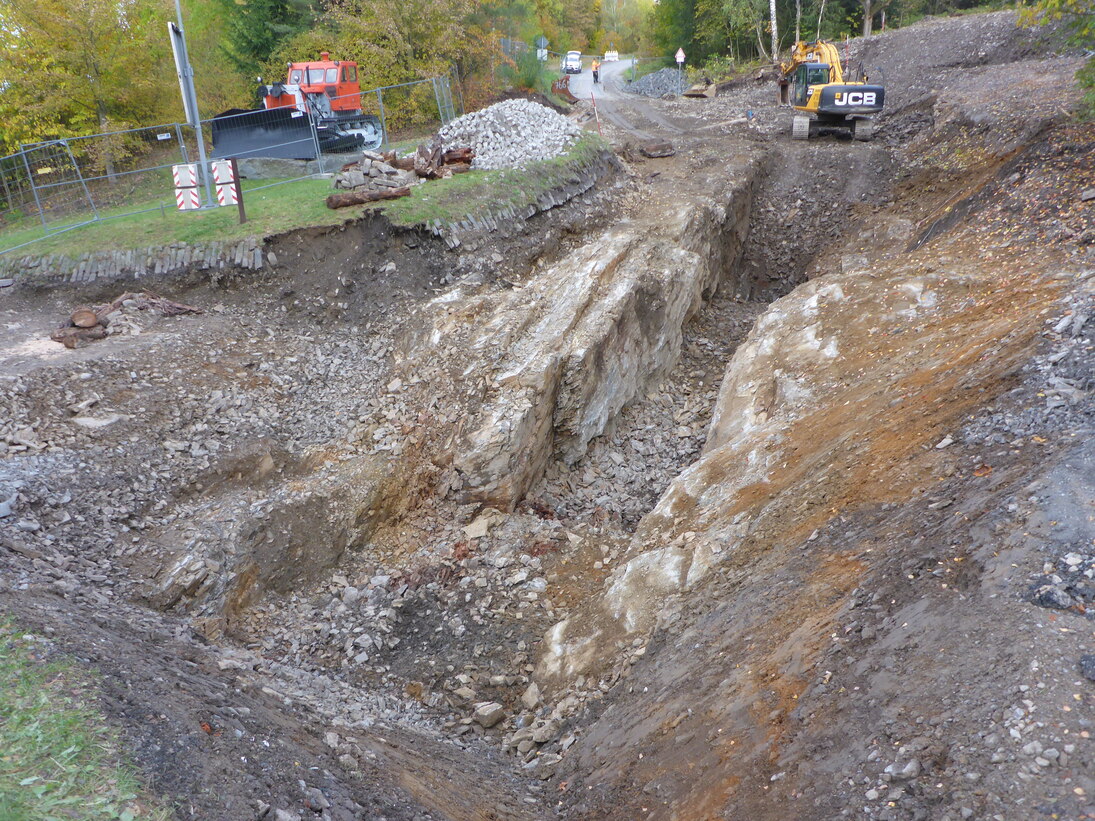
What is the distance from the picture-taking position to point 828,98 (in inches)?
711

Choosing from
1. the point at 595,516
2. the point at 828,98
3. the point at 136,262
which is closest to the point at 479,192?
the point at 136,262

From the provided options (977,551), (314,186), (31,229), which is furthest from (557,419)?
(31,229)

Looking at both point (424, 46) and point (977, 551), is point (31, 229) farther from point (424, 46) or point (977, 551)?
point (977, 551)

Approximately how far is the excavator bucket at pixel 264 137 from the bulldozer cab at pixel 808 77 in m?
13.8

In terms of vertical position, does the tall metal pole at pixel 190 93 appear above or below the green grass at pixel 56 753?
above

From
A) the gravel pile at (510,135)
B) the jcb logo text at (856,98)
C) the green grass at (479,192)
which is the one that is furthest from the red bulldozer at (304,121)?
the jcb logo text at (856,98)

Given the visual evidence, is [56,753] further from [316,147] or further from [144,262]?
[316,147]

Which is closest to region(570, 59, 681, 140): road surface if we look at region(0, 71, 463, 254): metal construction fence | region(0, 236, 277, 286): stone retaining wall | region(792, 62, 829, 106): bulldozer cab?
region(792, 62, 829, 106): bulldozer cab

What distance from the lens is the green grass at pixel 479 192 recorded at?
13.1m

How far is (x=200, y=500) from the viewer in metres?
8.42

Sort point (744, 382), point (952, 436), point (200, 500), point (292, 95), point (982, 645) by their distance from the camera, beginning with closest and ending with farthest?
point (982, 645) < point (952, 436) < point (200, 500) < point (744, 382) < point (292, 95)

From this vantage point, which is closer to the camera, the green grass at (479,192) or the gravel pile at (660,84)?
the green grass at (479,192)

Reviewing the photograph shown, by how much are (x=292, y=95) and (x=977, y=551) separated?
18.6m

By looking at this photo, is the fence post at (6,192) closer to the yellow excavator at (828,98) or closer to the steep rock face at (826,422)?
the steep rock face at (826,422)
